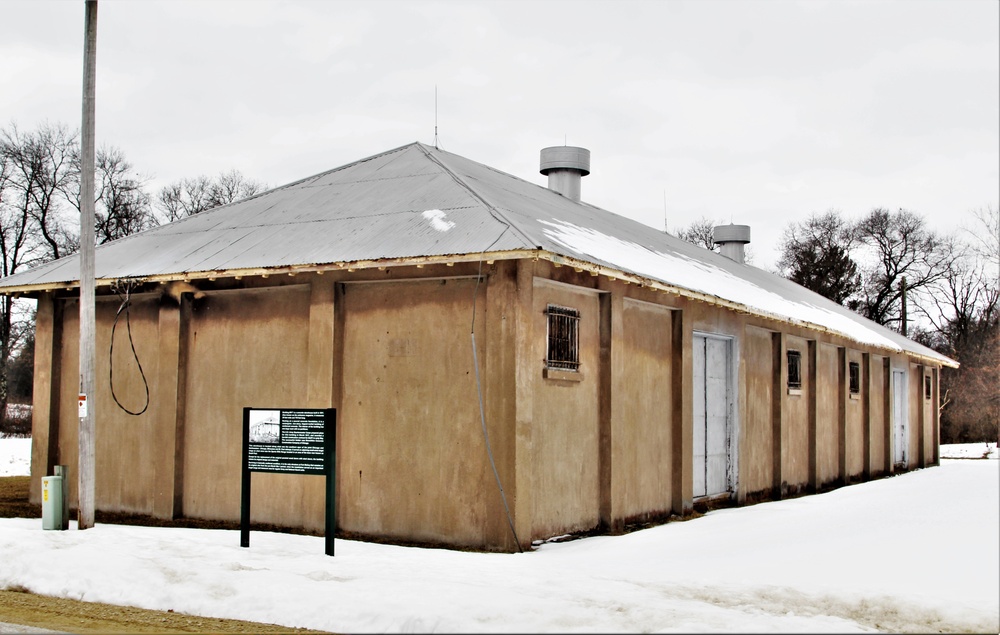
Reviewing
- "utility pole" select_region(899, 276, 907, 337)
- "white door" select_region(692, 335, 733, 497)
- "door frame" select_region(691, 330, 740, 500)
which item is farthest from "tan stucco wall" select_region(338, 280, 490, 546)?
"utility pole" select_region(899, 276, 907, 337)

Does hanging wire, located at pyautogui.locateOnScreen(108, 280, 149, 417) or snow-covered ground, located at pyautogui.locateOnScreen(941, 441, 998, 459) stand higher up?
hanging wire, located at pyautogui.locateOnScreen(108, 280, 149, 417)

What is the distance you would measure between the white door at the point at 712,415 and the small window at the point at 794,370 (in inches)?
131

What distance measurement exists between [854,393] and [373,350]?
15909 mm

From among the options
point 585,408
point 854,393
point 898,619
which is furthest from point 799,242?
point 898,619

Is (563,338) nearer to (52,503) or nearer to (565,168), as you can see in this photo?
(52,503)

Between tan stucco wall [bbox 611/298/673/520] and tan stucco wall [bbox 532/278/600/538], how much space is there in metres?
0.46

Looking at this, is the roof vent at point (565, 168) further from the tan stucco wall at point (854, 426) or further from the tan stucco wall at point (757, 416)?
the tan stucco wall at point (854, 426)

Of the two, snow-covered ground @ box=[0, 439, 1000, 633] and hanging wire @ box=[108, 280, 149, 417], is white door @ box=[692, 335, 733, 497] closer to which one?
snow-covered ground @ box=[0, 439, 1000, 633]

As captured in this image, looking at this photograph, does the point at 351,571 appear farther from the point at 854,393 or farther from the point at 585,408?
the point at 854,393

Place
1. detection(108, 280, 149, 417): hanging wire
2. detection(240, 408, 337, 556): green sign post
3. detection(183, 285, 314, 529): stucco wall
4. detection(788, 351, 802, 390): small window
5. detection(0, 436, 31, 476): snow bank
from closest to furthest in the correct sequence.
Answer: detection(240, 408, 337, 556): green sign post → detection(183, 285, 314, 529): stucco wall → detection(108, 280, 149, 417): hanging wire → detection(788, 351, 802, 390): small window → detection(0, 436, 31, 476): snow bank

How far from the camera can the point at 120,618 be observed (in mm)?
8711

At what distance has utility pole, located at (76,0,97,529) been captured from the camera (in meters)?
13.1

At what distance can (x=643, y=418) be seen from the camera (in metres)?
14.2

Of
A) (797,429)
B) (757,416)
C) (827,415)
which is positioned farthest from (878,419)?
(757,416)
